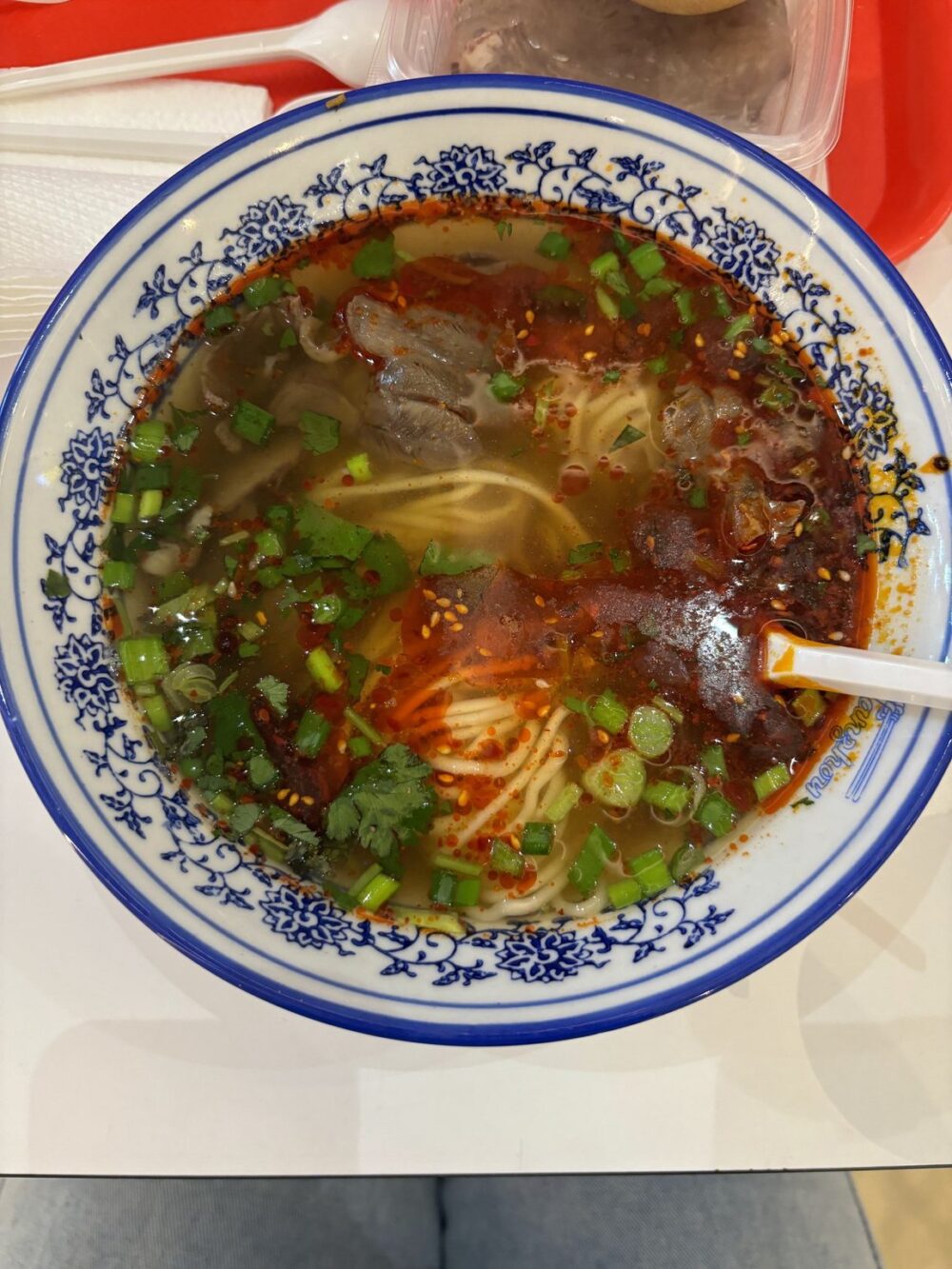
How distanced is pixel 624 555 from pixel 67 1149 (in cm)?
158

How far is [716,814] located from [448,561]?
2.41 ft

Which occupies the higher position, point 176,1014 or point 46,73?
point 46,73

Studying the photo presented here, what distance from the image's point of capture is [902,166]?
175 cm

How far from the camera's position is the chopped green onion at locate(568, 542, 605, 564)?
174 cm

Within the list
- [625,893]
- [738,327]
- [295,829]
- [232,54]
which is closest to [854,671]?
[625,893]

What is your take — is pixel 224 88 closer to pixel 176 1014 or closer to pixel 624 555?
pixel 624 555

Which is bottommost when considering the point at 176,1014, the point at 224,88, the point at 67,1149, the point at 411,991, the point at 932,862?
the point at 67,1149

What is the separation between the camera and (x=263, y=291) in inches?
64.5

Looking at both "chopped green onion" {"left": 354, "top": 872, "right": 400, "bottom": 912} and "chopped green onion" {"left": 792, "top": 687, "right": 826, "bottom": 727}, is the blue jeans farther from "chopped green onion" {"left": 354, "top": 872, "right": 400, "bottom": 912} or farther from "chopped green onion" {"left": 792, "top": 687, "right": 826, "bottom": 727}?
"chopped green onion" {"left": 792, "top": 687, "right": 826, "bottom": 727}

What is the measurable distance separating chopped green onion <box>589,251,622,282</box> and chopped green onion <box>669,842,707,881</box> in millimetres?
1147

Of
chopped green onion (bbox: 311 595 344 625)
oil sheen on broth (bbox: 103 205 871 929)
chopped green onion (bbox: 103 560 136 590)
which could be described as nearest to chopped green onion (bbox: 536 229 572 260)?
oil sheen on broth (bbox: 103 205 871 929)

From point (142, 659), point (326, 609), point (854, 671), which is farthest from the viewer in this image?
point (326, 609)

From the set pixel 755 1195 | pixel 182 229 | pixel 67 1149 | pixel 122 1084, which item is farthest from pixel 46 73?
pixel 755 1195

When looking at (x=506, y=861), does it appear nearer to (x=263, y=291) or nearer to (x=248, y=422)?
(x=248, y=422)
